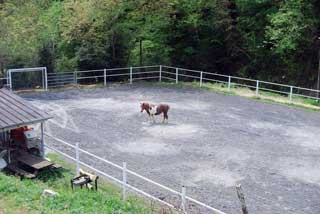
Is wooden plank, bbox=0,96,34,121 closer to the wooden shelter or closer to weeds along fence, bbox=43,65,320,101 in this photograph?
the wooden shelter

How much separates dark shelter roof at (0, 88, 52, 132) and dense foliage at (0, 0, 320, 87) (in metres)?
11.4

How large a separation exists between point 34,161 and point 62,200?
10.6 ft

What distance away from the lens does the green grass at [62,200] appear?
25.9 ft

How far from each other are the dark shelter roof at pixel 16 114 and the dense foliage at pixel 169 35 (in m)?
11.4

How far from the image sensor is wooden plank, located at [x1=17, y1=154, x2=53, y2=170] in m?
11.0

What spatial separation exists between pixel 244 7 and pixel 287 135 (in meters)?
13.8

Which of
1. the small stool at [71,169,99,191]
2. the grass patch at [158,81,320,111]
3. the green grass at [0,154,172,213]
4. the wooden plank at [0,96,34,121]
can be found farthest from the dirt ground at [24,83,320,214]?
the wooden plank at [0,96,34,121]

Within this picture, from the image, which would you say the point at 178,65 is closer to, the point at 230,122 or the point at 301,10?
the point at 301,10

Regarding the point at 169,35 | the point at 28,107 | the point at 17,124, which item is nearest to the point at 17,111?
the point at 28,107

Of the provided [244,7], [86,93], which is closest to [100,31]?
[86,93]

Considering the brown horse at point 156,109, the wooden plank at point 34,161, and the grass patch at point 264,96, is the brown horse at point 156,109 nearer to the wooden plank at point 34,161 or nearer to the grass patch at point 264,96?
the wooden plank at point 34,161

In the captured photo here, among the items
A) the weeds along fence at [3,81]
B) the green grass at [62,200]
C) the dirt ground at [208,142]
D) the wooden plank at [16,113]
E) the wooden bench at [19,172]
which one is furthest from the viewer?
the weeds along fence at [3,81]

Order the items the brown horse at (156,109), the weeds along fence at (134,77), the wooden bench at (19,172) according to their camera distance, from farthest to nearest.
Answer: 1. the weeds along fence at (134,77)
2. the brown horse at (156,109)
3. the wooden bench at (19,172)

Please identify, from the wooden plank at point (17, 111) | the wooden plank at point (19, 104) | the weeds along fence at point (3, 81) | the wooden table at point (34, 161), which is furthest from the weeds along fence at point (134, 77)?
the wooden table at point (34, 161)
